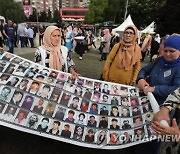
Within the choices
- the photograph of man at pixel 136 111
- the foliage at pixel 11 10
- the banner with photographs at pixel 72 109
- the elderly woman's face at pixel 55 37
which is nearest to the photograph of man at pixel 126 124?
the banner with photographs at pixel 72 109

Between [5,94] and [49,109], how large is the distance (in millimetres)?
485

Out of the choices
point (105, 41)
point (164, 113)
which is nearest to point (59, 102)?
point (164, 113)

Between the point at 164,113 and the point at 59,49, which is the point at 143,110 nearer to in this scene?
the point at 164,113

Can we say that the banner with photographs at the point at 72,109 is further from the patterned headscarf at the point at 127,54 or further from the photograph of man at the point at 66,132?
the patterned headscarf at the point at 127,54

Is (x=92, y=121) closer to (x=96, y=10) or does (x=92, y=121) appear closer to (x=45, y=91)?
(x=45, y=91)

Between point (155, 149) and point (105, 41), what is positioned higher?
point (155, 149)

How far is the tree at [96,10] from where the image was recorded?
220 feet

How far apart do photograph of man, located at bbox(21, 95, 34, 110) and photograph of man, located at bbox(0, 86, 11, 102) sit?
16 centimetres

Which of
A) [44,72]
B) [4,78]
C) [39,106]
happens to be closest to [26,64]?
[44,72]

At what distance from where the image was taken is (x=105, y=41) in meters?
12.8

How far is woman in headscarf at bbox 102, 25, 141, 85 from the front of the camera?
3.51m

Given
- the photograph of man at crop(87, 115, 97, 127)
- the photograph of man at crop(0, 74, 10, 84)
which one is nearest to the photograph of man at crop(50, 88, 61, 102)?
the photograph of man at crop(87, 115, 97, 127)

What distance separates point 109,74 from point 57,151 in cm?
121

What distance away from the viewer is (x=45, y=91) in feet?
9.39
